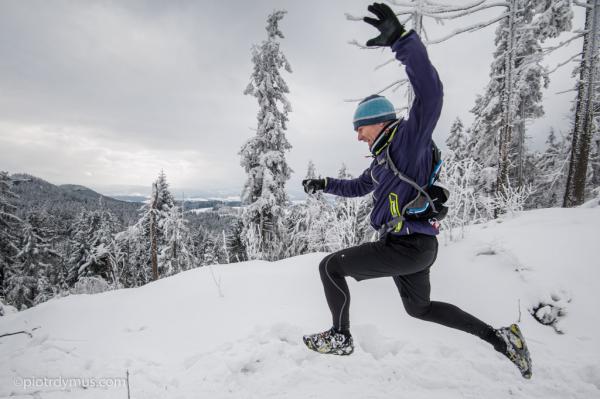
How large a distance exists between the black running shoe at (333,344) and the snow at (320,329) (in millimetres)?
186

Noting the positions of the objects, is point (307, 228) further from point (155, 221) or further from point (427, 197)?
point (427, 197)

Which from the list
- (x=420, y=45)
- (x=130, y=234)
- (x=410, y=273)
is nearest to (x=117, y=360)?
(x=410, y=273)

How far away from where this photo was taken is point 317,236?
11742 mm

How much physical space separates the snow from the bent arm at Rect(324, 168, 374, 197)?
1418 millimetres

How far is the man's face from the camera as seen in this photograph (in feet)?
6.51

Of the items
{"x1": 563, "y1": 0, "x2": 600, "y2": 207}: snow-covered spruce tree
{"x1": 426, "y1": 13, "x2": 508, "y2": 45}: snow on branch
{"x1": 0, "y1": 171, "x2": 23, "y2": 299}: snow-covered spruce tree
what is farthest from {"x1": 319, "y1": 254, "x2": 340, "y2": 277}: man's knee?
{"x1": 0, "y1": 171, "x2": 23, "y2": 299}: snow-covered spruce tree

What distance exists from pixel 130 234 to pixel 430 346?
18379 millimetres

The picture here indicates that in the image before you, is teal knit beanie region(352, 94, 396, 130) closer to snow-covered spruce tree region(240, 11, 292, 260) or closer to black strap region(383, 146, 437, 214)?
black strap region(383, 146, 437, 214)

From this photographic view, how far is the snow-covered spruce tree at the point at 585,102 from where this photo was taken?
7.26 m

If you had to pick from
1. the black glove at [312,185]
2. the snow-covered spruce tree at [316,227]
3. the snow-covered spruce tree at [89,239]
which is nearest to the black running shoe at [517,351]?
the black glove at [312,185]

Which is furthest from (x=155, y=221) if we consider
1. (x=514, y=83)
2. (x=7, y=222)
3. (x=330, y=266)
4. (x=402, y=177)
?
(x=514, y=83)

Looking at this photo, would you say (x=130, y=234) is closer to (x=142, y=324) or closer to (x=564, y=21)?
(x=142, y=324)

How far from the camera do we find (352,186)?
278cm

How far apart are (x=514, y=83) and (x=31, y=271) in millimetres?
35698
